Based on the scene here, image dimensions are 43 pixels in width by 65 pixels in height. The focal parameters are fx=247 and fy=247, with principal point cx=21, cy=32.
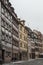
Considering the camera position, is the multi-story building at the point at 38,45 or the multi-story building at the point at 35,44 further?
the multi-story building at the point at 38,45

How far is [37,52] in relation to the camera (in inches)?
5802

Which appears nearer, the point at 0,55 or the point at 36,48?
the point at 0,55

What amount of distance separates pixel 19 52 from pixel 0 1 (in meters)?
37.2

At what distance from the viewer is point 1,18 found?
60.4 m

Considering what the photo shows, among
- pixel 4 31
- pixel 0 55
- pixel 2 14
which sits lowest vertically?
pixel 0 55

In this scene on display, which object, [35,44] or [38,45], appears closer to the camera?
[35,44]

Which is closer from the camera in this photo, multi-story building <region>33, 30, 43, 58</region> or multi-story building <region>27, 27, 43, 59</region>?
multi-story building <region>27, 27, 43, 59</region>

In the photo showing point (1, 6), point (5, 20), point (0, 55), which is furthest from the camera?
point (5, 20)

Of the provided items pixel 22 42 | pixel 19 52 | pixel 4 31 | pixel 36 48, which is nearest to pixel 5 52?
pixel 4 31

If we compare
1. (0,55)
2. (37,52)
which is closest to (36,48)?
(37,52)

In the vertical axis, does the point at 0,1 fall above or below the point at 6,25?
above

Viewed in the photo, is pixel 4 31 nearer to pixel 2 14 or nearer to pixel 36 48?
pixel 2 14

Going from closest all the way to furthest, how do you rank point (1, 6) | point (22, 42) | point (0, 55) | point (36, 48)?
point (0, 55) → point (1, 6) → point (22, 42) → point (36, 48)

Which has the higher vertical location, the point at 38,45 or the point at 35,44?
the point at 38,45
